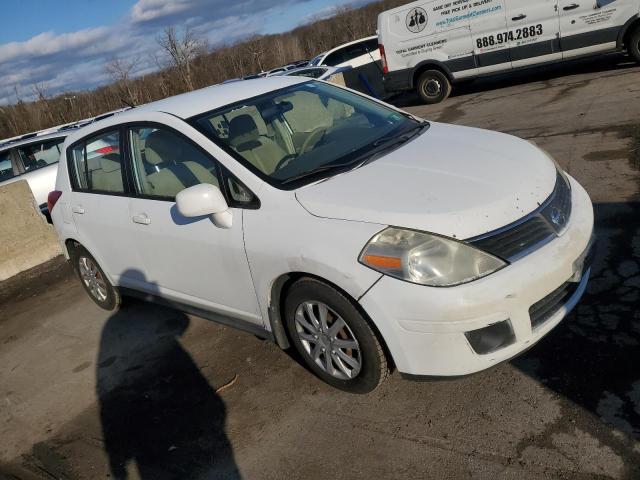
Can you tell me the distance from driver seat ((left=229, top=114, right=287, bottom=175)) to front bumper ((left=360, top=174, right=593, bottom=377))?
115cm

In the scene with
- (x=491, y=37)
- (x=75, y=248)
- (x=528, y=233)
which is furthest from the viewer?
(x=491, y=37)

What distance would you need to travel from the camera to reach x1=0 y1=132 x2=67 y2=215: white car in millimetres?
9133

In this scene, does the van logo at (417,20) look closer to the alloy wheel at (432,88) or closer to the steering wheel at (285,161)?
the alloy wheel at (432,88)

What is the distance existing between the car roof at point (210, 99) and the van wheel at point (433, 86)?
8.81m

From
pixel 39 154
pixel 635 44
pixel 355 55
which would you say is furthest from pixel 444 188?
pixel 355 55

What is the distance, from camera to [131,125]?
403 centimetres

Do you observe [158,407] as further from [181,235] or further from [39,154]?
[39,154]

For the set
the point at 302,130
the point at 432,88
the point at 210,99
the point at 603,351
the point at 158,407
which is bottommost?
the point at 603,351

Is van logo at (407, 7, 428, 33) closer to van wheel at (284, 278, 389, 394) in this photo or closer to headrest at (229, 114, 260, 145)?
headrest at (229, 114, 260, 145)

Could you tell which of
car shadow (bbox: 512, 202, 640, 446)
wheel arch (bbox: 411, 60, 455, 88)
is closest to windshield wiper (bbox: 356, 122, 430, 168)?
car shadow (bbox: 512, 202, 640, 446)

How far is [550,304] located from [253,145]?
6.36 ft

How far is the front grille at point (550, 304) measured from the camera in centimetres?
271

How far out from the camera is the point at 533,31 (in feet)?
35.2

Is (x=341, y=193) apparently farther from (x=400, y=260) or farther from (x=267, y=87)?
(x=267, y=87)
